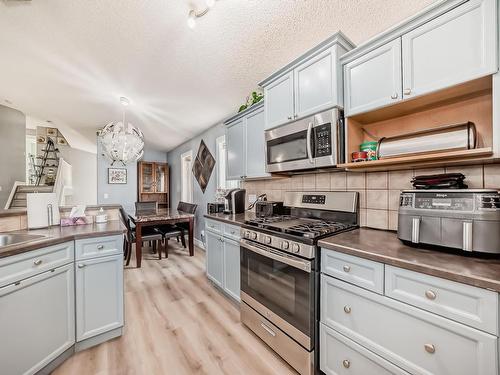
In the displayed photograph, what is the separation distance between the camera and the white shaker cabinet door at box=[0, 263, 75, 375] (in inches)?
48.1

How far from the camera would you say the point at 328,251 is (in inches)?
51.6

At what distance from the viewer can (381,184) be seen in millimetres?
1624

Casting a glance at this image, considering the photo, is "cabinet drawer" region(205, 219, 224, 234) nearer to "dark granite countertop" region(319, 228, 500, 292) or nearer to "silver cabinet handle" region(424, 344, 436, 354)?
"dark granite countertop" region(319, 228, 500, 292)

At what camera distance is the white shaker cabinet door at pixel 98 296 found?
1632 millimetres

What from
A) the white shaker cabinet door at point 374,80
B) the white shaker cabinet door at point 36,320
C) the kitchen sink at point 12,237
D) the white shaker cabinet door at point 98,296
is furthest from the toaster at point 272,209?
the kitchen sink at point 12,237

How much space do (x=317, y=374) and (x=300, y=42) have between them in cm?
245

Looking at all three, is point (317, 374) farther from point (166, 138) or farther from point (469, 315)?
point (166, 138)

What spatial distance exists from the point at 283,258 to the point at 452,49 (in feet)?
4.95

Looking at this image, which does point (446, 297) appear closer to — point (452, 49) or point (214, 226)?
point (452, 49)

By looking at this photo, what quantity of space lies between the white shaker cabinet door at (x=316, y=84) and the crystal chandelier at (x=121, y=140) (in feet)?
7.57

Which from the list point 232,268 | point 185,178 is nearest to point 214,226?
point 232,268

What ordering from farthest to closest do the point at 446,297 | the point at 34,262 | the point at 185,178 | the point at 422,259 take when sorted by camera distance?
the point at 185,178 → the point at 34,262 → the point at 422,259 → the point at 446,297

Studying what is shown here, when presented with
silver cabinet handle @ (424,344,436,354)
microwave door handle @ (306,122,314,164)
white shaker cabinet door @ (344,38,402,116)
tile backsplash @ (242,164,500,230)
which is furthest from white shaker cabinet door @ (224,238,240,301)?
white shaker cabinet door @ (344,38,402,116)

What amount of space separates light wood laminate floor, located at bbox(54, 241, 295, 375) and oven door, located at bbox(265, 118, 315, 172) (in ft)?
4.98
